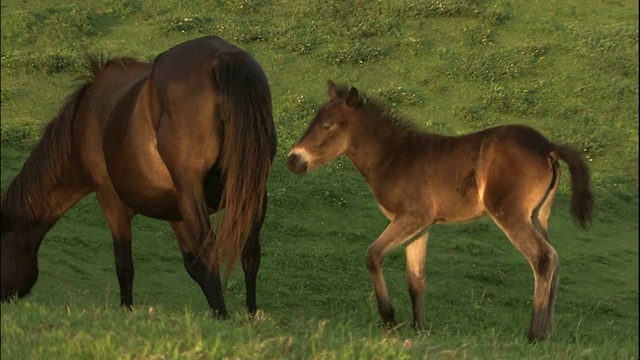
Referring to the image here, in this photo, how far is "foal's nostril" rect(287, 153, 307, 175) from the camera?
952 centimetres

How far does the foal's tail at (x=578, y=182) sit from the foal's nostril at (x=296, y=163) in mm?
2180

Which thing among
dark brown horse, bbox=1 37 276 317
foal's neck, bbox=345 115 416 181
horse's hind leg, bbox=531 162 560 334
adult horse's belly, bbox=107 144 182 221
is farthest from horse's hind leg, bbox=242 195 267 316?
horse's hind leg, bbox=531 162 560 334

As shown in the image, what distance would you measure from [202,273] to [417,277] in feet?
6.91

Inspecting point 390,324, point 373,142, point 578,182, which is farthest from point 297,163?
point 578,182

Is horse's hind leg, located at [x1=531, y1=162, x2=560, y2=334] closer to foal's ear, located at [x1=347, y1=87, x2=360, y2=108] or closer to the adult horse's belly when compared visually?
foal's ear, located at [x1=347, y1=87, x2=360, y2=108]

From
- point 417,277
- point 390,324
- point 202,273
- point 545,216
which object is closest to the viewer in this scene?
point 202,273

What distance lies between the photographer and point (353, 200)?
575 inches

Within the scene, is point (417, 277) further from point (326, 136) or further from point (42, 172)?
point (42, 172)

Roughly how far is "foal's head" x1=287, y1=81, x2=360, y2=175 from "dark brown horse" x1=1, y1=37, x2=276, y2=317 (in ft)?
4.37

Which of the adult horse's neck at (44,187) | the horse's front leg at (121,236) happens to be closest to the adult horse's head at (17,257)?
the adult horse's neck at (44,187)

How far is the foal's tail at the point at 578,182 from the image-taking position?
28.4 feet

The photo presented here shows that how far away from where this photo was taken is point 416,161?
9.49 metres

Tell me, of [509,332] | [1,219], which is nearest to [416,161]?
[509,332]

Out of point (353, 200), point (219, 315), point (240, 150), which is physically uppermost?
point (240, 150)
